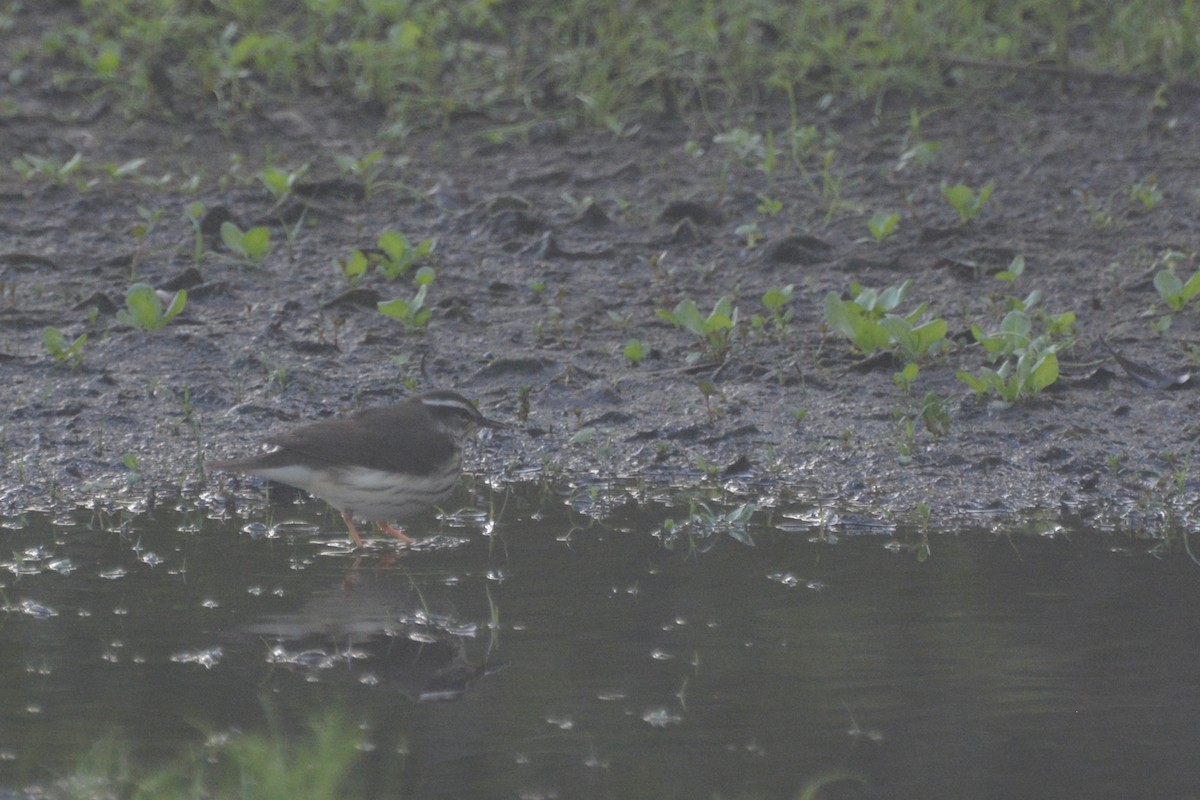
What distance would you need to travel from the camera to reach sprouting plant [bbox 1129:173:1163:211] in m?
10.0

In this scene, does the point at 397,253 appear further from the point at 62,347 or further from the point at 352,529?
the point at 352,529

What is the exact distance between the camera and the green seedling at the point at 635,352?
821cm

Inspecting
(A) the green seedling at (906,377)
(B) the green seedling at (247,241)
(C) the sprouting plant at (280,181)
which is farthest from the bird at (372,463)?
(C) the sprouting plant at (280,181)

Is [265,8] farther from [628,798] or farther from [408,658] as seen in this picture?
[628,798]

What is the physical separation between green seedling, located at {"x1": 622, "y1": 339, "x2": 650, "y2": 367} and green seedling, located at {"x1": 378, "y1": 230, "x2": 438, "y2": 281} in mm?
1541

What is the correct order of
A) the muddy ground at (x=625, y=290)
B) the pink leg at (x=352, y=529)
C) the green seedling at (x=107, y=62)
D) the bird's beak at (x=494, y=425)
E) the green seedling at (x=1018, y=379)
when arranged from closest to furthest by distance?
the pink leg at (x=352, y=529) < the bird's beak at (x=494, y=425) < the muddy ground at (x=625, y=290) < the green seedling at (x=1018, y=379) < the green seedling at (x=107, y=62)

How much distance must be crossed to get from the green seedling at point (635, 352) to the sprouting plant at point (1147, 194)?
3.42 m

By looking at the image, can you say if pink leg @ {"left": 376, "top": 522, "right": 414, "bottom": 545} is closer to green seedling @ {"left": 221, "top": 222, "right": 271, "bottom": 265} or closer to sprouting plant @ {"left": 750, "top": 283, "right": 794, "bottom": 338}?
sprouting plant @ {"left": 750, "top": 283, "right": 794, "bottom": 338}

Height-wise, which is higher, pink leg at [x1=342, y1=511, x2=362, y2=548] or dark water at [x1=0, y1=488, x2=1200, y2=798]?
dark water at [x1=0, y1=488, x2=1200, y2=798]

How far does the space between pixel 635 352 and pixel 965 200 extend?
8.60ft

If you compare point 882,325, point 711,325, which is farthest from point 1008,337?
point 711,325

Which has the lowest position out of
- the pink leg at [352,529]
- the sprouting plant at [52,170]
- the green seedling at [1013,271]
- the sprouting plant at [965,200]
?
the sprouting plant at [52,170]

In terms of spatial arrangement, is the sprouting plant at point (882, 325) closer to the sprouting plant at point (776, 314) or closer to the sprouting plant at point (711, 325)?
the sprouting plant at point (776, 314)

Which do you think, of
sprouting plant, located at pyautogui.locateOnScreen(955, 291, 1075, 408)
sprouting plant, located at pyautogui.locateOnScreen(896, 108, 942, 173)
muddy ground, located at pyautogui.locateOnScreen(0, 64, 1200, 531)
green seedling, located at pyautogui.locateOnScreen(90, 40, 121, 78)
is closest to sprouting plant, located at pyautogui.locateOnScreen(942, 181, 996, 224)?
muddy ground, located at pyautogui.locateOnScreen(0, 64, 1200, 531)
